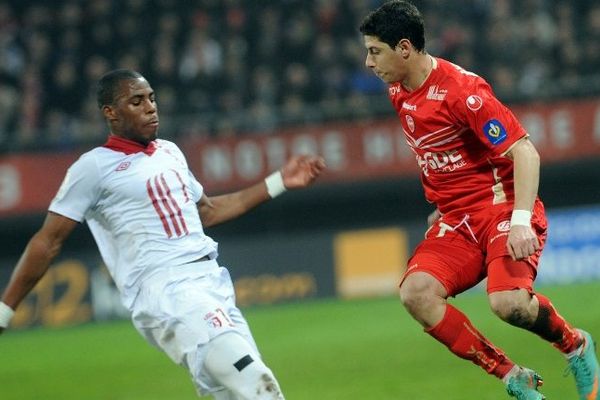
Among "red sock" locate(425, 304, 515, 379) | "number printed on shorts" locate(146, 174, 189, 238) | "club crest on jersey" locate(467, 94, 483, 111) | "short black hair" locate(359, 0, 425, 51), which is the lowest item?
"red sock" locate(425, 304, 515, 379)

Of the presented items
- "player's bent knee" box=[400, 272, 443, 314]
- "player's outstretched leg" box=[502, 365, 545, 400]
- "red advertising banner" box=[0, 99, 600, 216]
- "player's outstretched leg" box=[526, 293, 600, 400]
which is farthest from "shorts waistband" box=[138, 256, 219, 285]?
"red advertising banner" box=[0, 99, 600, 216]

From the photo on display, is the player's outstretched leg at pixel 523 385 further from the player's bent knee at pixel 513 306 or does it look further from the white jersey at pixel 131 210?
the white jersey at pixel 131 210

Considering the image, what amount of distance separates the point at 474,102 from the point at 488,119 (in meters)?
0.13

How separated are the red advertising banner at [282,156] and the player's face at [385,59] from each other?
34.2 feet

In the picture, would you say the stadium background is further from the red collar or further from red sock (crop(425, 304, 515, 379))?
the red collar

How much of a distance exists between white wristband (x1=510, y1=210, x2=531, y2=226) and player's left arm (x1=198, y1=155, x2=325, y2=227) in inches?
47.0

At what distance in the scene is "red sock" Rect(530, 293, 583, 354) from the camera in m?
6.58

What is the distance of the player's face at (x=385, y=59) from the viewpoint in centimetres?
677

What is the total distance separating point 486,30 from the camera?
18.1 m

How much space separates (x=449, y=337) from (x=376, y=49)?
5.44 feet

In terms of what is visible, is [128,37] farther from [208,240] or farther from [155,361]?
[208,240]

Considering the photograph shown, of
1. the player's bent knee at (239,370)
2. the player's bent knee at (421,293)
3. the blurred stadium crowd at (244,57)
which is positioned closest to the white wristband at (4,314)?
the player's bent knee at (239,370)

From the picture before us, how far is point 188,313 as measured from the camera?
5859mm

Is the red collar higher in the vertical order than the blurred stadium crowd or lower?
higher
